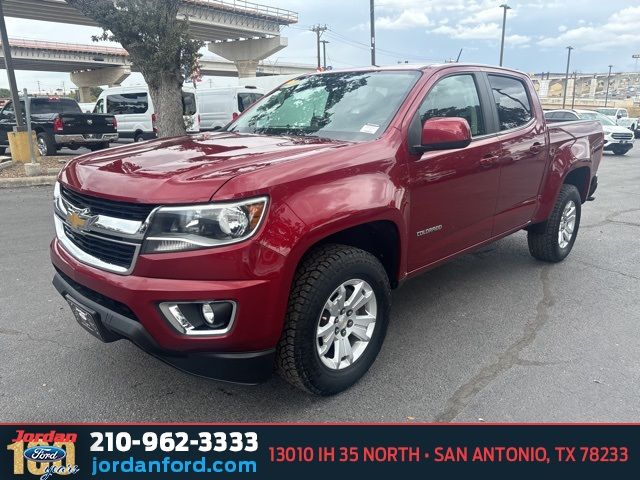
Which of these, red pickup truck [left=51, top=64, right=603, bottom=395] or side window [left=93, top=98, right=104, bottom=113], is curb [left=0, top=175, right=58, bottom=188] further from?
side window [left=93, top=98, right=104, bottom=113]

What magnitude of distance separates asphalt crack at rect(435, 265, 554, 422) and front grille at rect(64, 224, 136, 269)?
1.79 metres

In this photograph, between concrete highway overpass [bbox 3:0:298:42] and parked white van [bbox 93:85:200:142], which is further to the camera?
concrete highway overpass [bbox 3:0:298:42]

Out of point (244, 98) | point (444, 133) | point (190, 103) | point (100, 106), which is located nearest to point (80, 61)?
point (100, 106)

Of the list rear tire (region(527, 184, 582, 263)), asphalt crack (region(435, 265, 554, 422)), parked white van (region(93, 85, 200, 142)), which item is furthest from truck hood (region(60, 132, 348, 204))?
parked white van (region(93, 85, 200, 142))

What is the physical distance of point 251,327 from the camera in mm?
2334

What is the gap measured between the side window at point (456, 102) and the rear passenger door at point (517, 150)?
0.87ft

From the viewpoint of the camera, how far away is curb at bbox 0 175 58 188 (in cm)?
995

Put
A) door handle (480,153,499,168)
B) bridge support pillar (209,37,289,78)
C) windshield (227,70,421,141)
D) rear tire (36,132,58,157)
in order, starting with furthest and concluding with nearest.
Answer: bridge support pillar (209,37,289,78) < rear tire (36,132,58,157) < door handle (480,153,499,168) < windshield (227,70,421,141)

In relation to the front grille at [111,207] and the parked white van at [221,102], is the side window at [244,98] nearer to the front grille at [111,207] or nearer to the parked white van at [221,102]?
the parked white van at [221,102]

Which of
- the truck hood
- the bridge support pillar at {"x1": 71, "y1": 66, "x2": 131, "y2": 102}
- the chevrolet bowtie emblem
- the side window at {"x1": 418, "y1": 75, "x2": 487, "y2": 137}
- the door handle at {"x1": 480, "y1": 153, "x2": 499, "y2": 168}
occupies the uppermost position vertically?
the bridge support pillar at {"x1": 71, "y1": 66, "x2": 131, "y2": 102}

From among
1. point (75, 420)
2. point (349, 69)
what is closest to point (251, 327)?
point (75, 420)

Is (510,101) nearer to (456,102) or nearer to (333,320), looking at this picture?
(456,102)

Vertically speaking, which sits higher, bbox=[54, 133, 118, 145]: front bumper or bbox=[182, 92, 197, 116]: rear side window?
bbox=[182, 92, 197, 116]: rear side window

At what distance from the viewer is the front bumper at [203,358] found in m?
2.36
